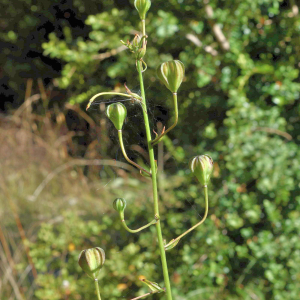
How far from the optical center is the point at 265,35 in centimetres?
192

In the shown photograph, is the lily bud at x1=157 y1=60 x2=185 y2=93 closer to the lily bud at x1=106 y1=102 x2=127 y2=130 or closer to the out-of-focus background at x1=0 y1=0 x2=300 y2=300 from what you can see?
the lily bud at x1=106 y1=102 x2=127 y2=130

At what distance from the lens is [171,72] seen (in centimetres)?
45

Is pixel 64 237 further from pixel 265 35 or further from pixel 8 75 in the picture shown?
pixel 8 75

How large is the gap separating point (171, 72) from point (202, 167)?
0.12 metres

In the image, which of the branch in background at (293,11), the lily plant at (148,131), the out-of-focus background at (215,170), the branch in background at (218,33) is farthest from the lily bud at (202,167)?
the branch in background at (293,11)

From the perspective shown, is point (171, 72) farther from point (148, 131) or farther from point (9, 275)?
point (9, 275)

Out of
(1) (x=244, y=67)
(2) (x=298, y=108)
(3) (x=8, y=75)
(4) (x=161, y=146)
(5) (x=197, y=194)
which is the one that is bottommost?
(3) (x=8, y=75)

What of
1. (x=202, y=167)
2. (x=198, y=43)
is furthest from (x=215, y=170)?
(x=202, y=167)

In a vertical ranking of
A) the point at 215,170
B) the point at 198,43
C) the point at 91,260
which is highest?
the point at 91,260

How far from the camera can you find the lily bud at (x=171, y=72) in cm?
45

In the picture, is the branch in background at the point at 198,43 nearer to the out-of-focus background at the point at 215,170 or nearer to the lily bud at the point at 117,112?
the out-of-focus background at the point at 215,170

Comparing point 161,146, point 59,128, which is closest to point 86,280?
point 161,146

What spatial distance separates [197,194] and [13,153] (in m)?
2.48

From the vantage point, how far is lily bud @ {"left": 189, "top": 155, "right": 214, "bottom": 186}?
0.50 m
